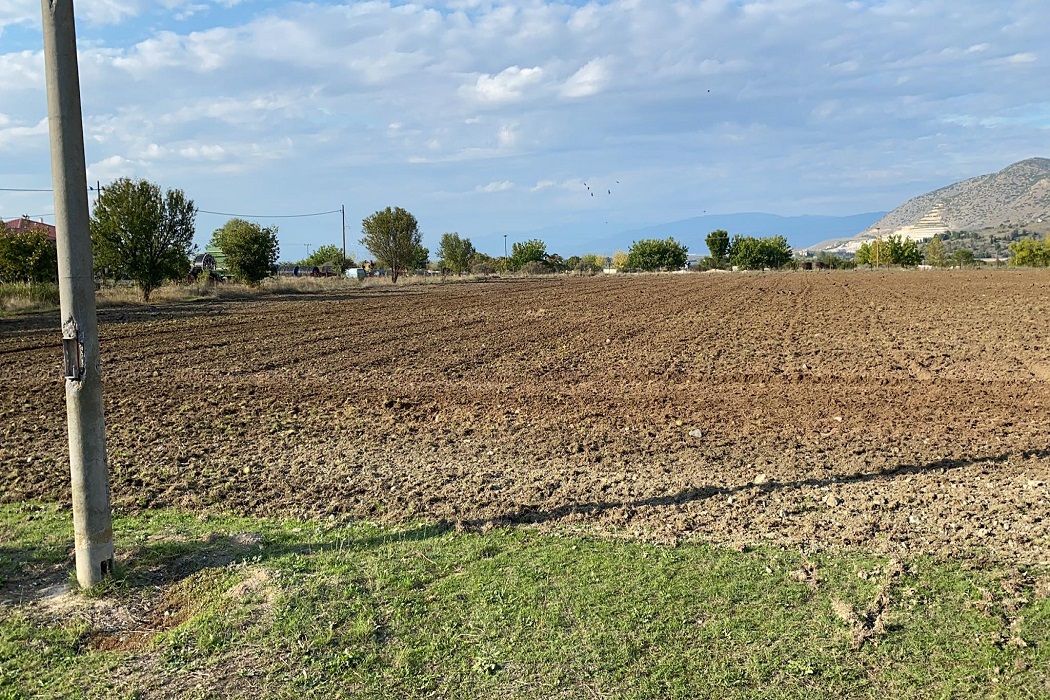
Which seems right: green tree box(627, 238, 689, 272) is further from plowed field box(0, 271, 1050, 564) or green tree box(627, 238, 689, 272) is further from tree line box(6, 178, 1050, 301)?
plowed field box(0, 271, 1050, 564)

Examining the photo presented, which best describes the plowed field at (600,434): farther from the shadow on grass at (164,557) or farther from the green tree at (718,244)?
the green tree at (718,244)

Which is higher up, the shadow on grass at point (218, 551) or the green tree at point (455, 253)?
the green tree at point (455, 253)

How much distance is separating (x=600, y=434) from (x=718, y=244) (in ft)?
428

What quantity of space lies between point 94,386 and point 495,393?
6.31 metres

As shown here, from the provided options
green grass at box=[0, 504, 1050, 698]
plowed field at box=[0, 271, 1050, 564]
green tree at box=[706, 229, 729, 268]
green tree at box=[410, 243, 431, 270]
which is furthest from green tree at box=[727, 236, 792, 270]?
green grass at box=[0, 504, 1050, 698]

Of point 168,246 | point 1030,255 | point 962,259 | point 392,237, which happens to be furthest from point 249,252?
point 962,259

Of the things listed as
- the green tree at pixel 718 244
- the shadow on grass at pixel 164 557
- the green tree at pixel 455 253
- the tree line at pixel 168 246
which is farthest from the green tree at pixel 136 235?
the green tree at pixel 718 244

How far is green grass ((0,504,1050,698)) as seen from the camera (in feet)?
11.0

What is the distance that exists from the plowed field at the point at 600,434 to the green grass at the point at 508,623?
565mm

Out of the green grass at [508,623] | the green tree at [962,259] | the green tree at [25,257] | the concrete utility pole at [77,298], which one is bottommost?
the green grass at [508,623]

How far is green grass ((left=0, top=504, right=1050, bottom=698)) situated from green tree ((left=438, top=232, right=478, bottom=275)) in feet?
283

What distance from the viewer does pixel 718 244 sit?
13238 cm

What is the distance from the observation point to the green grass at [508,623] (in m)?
3.35

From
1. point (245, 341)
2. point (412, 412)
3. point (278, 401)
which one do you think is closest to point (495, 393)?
point (412, 412)
